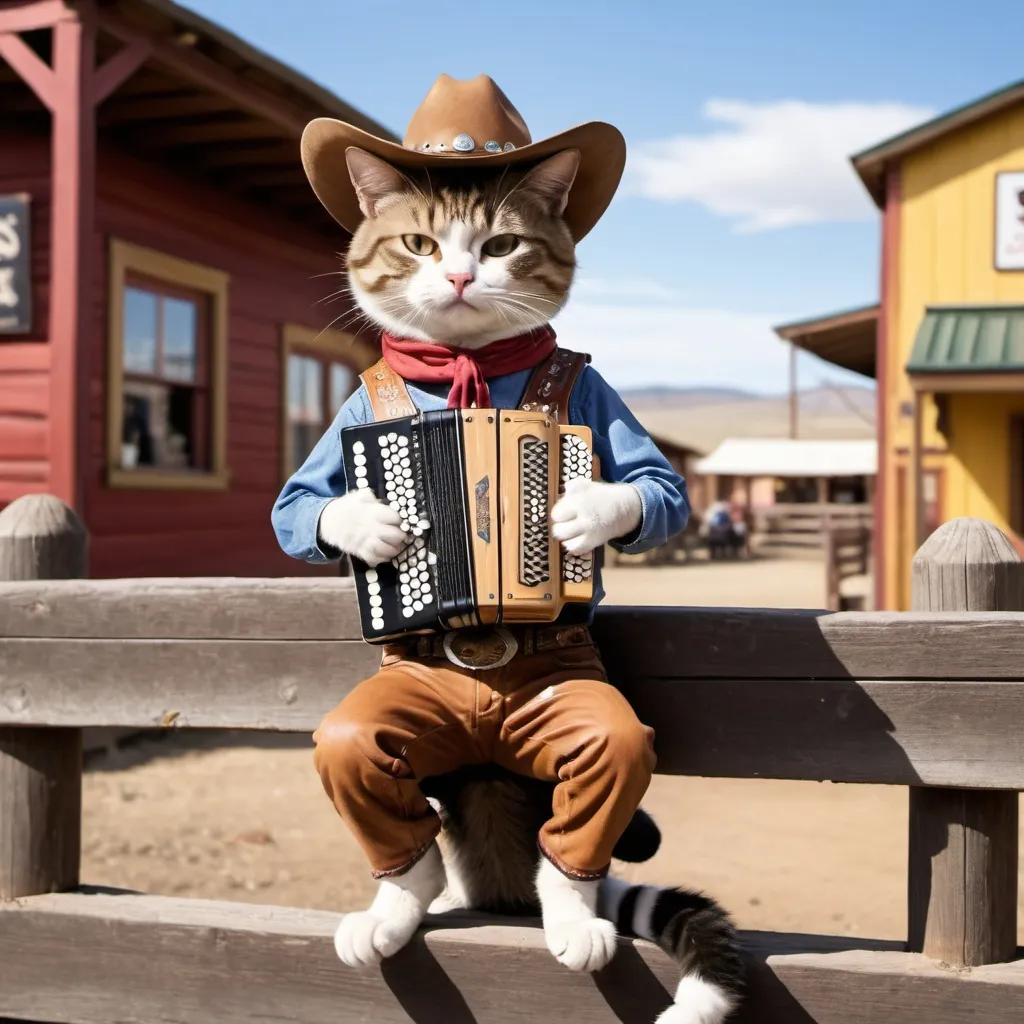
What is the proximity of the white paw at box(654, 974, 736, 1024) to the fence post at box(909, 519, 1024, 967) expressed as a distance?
0.45 metres

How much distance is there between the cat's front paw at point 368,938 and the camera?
79.3 inches

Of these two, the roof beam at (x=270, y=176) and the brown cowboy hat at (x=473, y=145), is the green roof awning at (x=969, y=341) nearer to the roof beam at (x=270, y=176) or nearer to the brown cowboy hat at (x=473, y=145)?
the roof beam at (x=270, y=176)

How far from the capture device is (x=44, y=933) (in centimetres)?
245

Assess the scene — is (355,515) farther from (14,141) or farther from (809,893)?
(14,141)

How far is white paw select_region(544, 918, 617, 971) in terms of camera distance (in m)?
1.90

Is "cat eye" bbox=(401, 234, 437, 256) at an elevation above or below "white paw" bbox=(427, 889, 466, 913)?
above

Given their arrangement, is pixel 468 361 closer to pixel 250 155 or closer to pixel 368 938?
pixel 368 938

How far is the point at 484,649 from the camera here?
1995 mm

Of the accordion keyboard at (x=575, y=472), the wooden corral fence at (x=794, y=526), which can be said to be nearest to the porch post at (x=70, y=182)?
the accordion keyboard at (x=575, y=472)

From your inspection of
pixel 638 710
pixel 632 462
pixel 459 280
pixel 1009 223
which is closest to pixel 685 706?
pixel 638 710

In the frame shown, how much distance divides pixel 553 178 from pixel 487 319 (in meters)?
0.31

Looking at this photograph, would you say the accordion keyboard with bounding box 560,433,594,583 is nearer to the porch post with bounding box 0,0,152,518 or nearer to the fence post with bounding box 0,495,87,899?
the fence post with bounding box 0,495,87,899

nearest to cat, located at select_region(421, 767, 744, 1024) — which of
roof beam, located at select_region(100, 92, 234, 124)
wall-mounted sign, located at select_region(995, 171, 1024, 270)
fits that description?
roof beam, located at select_region(100, 92, 234, 124)

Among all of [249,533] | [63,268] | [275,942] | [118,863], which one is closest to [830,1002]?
[275,942]
